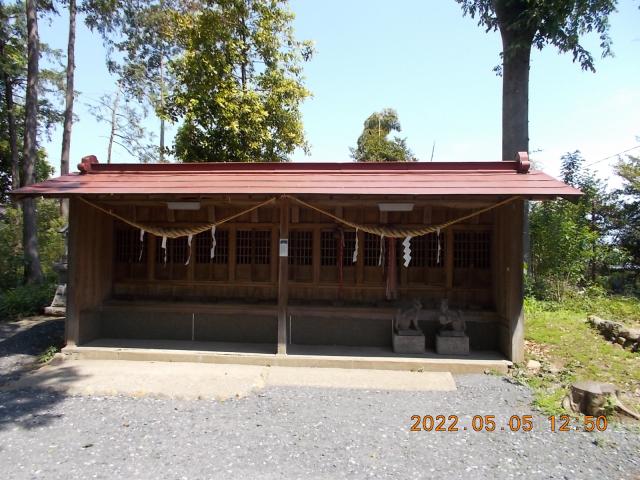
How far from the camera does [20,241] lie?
18.4 meters

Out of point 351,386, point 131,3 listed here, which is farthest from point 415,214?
point 131,3

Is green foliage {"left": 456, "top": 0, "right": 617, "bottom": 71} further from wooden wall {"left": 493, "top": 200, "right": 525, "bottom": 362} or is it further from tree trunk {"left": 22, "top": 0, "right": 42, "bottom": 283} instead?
tree trunk {"left": 22, "top": 0, "right": 42, "bottom": 283}

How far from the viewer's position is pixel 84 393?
5730 millimetres

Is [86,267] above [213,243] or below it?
below

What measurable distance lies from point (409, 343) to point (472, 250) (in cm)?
213

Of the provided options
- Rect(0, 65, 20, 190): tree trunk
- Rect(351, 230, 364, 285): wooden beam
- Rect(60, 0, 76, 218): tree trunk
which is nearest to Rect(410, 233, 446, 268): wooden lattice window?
Rect(351, 230, 364, 285): wooden beam

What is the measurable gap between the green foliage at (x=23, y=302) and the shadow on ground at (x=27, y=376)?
1.39 m

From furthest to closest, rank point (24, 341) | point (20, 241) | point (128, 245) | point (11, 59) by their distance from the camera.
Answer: point (20, 241)
point (11, 59)
point (128, 245)
point (24, 341)

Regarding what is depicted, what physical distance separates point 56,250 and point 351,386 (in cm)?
1853

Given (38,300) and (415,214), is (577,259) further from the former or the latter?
(38,300)

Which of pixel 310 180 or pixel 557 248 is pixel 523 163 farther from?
pixel 557 248

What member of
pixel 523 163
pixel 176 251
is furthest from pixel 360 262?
pixel 176 251

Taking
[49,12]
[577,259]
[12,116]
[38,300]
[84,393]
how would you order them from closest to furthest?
[84,393]
[38,300]
[577,259]
[49,12]
[12,116]

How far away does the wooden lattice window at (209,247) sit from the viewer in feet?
27.3
